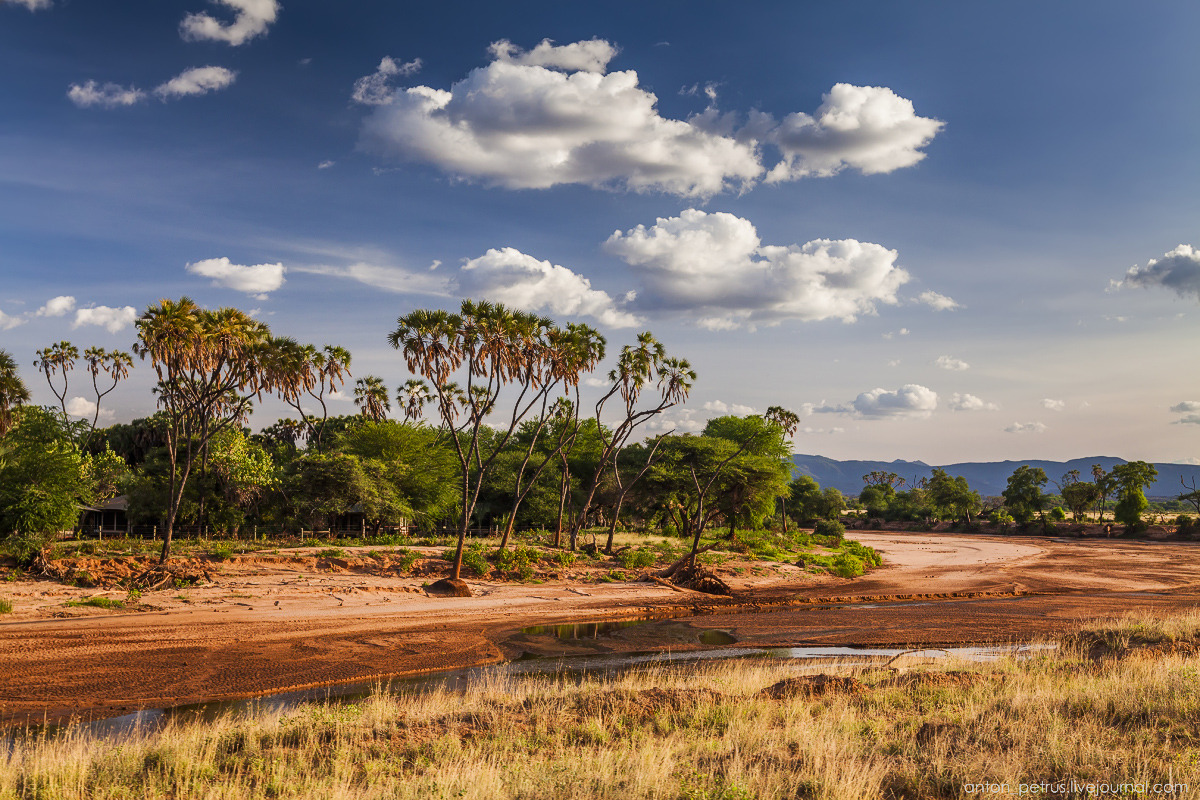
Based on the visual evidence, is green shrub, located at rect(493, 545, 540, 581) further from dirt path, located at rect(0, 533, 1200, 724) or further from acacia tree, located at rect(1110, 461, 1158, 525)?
acacia tree, located at rect(1110, 461, 1158, 525)

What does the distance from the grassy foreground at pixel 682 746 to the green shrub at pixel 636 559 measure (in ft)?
88.2

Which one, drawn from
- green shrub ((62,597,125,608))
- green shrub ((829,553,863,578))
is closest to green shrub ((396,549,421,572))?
green shrub ((62,597,125,608))

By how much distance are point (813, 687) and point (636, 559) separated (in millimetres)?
28249

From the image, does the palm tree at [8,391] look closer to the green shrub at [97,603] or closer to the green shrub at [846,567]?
the green shrub at [97,603]

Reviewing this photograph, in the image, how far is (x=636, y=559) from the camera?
42562mm

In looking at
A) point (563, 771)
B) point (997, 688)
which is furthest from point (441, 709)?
point (997, 688)

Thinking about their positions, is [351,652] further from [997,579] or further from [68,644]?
[997,579]

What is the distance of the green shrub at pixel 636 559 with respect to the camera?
138ft

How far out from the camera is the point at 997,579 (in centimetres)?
4588

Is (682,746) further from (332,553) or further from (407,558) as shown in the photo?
(332,553)

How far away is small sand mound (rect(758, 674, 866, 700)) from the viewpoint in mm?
14203

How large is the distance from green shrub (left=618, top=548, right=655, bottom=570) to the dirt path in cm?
466

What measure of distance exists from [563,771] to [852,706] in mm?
6702

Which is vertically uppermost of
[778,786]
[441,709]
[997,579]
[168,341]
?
[168,341]
